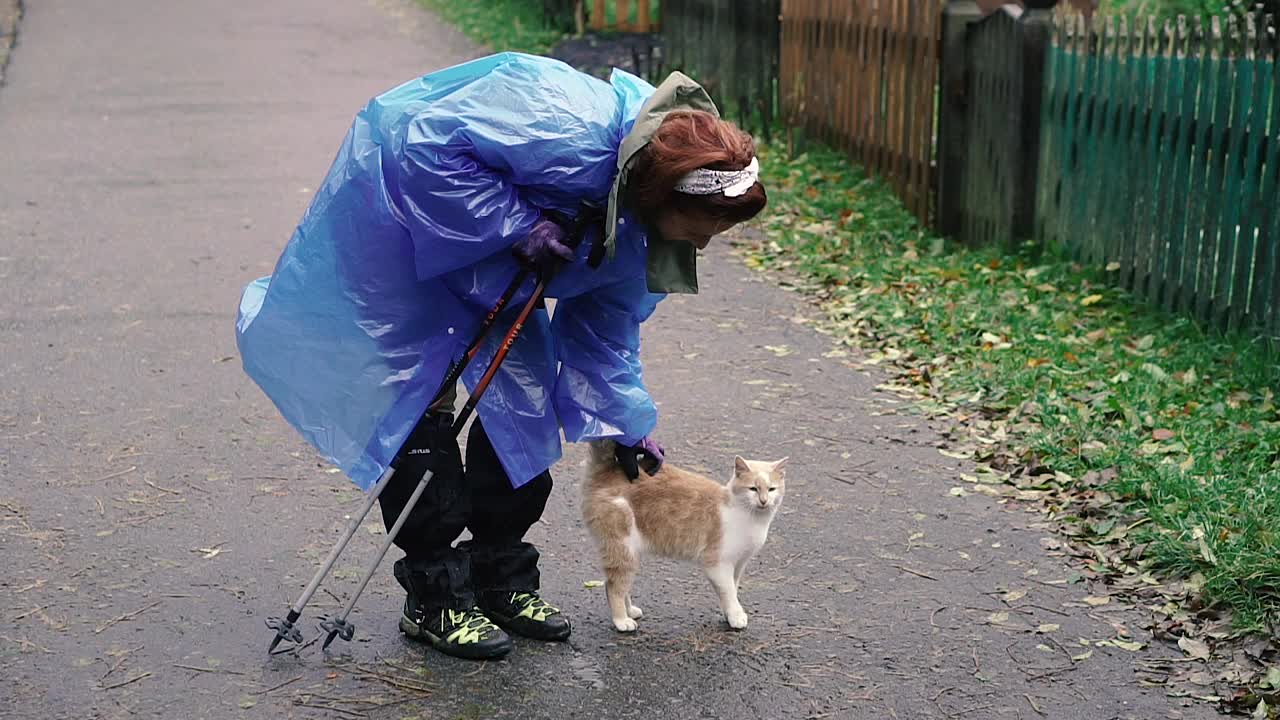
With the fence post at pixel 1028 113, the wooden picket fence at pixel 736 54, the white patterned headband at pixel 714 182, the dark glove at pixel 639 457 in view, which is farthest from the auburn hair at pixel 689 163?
the wooden picket fence at pixel 736 54

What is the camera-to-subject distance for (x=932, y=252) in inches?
358

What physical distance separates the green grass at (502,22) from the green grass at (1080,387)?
A: 822 cm

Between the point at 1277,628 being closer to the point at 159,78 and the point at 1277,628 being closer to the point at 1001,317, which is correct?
the point at 1001,317

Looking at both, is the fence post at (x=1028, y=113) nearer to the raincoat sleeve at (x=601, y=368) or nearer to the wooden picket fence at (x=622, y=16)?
the raincoat sleeve at (x=601, y=368)

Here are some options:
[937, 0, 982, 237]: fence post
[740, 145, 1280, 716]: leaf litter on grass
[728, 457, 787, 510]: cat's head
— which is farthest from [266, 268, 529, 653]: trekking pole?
[937, 0, 982, 237]: fence post

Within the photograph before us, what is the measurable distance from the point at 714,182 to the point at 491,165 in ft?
2.02

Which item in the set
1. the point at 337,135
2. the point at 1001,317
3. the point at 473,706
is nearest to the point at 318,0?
the point at 337,135

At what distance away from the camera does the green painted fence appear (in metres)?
6.79

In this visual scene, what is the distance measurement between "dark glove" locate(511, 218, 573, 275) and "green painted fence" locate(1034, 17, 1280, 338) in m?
4.25

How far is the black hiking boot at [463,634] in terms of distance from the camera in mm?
4211

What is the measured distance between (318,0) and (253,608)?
18082 millimetres

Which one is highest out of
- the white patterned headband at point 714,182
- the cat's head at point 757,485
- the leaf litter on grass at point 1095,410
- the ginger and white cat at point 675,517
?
the white patterned headband at point 714,182

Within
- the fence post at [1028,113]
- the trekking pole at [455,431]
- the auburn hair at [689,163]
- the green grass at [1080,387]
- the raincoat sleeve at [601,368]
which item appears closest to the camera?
the auburn hair at [689,163]

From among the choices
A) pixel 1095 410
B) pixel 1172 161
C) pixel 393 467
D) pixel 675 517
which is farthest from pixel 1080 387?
pixel 393 467
